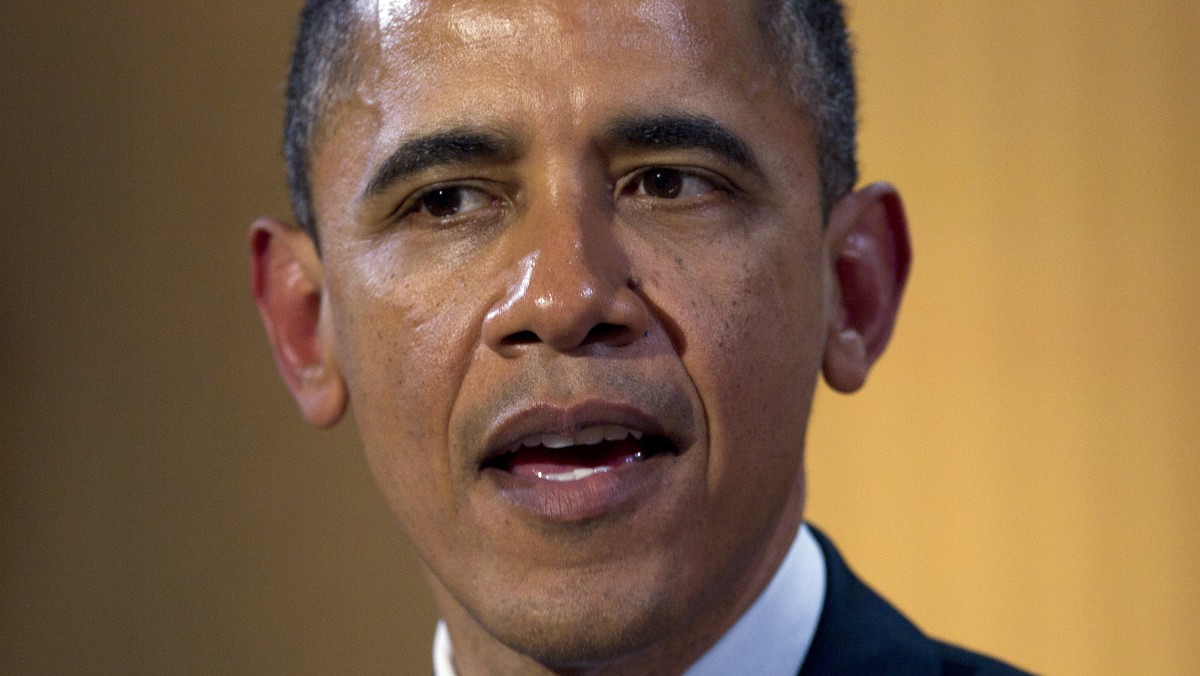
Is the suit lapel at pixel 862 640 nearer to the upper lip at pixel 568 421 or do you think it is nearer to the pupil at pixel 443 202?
the upper lip at pixel 568 421

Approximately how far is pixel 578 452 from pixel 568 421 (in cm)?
7

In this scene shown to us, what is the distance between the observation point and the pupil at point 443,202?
1.44 meters

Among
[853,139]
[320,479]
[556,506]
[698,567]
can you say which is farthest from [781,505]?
[320,479]

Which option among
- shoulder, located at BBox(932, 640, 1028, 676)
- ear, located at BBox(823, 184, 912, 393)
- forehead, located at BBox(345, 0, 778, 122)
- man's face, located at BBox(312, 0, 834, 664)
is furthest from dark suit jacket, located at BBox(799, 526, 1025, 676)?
forehead, located at BBox(345, 0, 778, 122)

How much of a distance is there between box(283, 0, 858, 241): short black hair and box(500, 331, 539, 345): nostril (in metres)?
0.36

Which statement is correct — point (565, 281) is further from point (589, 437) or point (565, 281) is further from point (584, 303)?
point (589, 437)

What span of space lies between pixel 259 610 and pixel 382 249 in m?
1.44

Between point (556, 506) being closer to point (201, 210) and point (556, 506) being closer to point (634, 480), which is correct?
point (634, 480)

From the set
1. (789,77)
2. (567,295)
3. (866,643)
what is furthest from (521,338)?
(866,643)

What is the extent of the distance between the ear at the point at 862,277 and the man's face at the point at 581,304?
0.34 ft

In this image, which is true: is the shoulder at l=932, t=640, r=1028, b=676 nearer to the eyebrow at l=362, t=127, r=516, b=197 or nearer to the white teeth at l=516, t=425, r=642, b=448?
the white teeth at l=516, t=425, r=642, b=448

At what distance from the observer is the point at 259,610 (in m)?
2.71

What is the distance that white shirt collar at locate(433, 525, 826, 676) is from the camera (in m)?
1.49

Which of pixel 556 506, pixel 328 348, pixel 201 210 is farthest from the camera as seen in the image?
pixel 201 210
